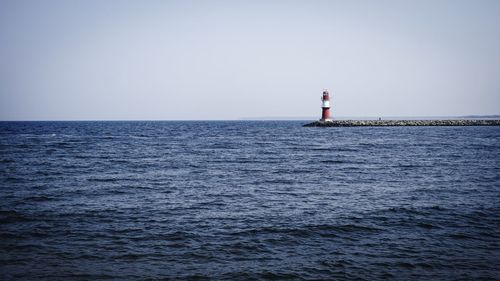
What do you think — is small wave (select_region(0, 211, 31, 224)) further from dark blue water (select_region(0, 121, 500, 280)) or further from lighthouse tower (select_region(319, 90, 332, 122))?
lighthouse tower (select_region(319, 90, 332, 122))

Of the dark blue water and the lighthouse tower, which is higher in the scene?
the lighthouse tower

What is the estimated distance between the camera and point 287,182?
2022cm

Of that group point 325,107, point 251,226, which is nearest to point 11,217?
point 251,226

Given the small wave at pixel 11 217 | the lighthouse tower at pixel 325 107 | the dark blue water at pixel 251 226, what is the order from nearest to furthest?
the dark blue water at pixel 251 226, the small wave at pixel 11 217, the lighthouse tower at pixel 325 107

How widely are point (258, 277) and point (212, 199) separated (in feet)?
26.4

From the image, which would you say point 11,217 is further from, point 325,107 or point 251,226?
point 325,107

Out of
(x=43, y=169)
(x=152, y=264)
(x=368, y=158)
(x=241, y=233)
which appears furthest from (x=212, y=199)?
(x=368, y=158)

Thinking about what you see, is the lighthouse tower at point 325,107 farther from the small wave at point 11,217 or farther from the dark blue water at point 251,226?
the small wave at point 11,217

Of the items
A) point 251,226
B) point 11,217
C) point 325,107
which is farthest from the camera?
point 325,107

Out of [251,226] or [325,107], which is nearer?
[251,226]

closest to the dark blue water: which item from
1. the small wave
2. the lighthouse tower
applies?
the small wave

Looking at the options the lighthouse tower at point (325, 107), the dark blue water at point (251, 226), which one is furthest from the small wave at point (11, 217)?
the lighthouse tower at point (325, 107)

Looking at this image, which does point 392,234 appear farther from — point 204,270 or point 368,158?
point 368,158

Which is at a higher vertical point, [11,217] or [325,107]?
[325,107]
